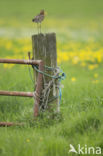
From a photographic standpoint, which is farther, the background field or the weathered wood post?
the weathered wood post

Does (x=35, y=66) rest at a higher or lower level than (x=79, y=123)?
higher

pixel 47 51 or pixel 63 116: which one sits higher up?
pixel 47 51

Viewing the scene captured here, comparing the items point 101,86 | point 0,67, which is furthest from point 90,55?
point 101,86

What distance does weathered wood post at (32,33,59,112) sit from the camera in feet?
11.6

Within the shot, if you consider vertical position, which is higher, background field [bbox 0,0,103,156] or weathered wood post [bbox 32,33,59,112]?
weathered wood post [bbox 32,33,59,112]

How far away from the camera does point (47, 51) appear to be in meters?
3.56

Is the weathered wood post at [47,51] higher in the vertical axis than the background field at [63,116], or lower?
higher

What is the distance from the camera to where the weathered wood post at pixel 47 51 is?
3.52 m

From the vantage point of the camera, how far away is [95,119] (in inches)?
127

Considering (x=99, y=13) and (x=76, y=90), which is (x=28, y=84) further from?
(x=99, y=13)

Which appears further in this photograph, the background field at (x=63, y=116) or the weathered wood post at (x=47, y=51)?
the weathered wood post at (x=47, y=51)

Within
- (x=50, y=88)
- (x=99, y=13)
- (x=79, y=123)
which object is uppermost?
(x=99, y=13)

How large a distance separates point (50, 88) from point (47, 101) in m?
0.17

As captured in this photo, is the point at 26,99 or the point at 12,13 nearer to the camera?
the point at 26,99
